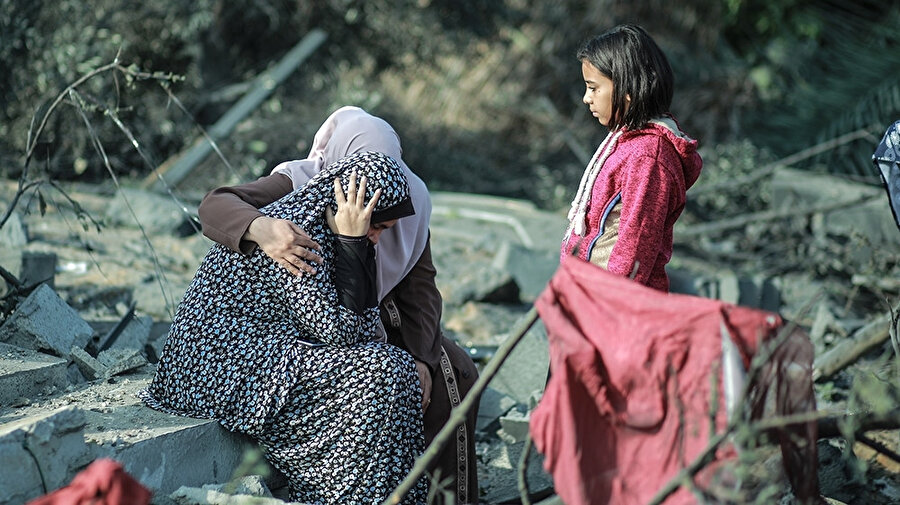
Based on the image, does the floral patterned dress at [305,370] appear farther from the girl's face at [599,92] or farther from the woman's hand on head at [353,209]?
the girl's face at [599,92]

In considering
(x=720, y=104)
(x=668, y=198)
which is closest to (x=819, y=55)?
(x=720, y=104)

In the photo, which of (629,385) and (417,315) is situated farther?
(417,315)

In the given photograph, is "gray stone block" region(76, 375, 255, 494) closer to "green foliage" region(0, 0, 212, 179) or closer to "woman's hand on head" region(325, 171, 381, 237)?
"woman's hand on head" region(325, 171, 381, 237)

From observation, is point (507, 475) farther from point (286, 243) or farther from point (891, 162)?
point (891, 162)

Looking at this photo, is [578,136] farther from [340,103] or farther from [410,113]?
[340,103]

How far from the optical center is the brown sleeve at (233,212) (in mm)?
3086

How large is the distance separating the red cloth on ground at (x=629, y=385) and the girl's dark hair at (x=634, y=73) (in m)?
A: 0.84

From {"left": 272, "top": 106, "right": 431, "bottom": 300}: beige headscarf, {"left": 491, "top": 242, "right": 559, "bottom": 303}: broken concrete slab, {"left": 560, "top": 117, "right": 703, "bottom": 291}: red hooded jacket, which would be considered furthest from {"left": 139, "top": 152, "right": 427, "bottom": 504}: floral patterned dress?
{"left": 491, "top": 242, "right": 559, "bottom": 303}: broken concrete slab

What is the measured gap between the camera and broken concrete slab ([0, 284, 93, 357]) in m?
3.61

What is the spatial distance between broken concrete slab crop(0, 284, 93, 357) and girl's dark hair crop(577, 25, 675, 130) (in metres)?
2.25

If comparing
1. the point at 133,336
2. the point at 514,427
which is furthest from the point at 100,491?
the point at 514,427

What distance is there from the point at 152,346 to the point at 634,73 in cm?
242

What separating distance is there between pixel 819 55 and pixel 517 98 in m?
3.79

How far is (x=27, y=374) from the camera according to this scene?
330 cm
